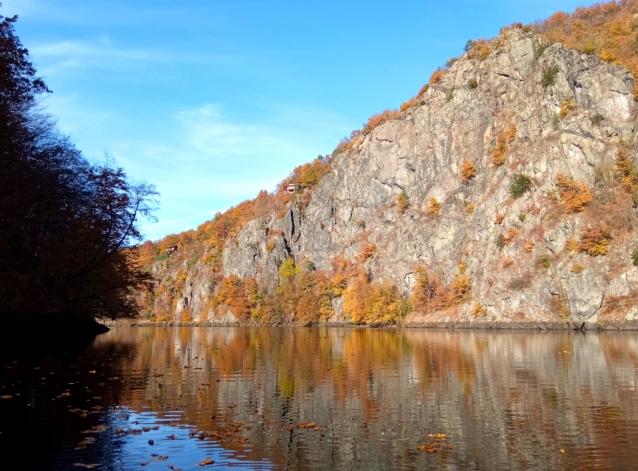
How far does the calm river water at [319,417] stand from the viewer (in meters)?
13.9

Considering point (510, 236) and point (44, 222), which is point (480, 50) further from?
point (44, 222)

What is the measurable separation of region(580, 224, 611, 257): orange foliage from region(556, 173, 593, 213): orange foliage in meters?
7.48

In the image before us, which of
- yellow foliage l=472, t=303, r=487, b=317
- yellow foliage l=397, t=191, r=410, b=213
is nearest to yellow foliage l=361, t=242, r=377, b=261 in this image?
yellow foliage l=397, t=191, r=410, b=213

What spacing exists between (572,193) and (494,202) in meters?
18.5

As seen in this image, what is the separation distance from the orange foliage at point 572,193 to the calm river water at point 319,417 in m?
75.1

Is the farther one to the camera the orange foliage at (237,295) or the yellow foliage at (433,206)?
the orange foliage at (237,295)

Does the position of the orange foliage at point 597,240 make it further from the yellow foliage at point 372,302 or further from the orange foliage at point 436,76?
the orange foliage at point 436,76

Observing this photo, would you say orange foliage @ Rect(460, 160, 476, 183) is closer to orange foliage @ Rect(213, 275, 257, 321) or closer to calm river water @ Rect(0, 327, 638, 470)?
orange foliage @ Rect(213, 275, 257, 321)

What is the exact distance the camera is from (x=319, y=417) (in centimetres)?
1906

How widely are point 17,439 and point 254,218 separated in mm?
179066

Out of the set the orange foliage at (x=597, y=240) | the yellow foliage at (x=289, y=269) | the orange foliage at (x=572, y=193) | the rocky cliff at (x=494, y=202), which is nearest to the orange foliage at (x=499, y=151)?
the rocky cliff at (x=494, y=202)

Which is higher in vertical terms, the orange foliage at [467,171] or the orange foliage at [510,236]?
the orange foliage at [467,171]

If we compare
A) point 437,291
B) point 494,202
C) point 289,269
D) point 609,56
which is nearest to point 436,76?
point 609,56

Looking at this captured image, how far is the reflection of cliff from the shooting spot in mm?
14555
